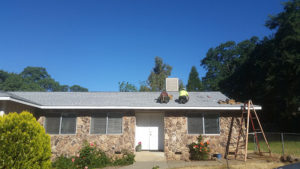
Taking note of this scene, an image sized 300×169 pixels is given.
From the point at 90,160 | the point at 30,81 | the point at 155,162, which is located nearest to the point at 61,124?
the point at 90,160

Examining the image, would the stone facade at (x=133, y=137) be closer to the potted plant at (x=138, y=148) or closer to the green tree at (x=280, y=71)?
the potted plant at (x=138, y=148)

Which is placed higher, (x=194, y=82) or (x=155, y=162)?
(x=194, y=82)

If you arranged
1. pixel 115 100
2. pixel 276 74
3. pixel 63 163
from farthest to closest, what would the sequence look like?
pixel 276 74 < pixel 115 100 < pixel 63 163

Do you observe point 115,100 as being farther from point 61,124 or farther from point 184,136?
point 184,136

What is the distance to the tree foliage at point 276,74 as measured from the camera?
52.0 ft

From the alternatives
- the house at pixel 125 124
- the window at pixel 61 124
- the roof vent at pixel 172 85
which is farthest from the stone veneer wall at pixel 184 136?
the window at pixel 61 124

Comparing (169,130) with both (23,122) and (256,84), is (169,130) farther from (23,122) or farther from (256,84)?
(256,84)

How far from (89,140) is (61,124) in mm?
1656

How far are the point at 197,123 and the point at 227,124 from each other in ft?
4.92

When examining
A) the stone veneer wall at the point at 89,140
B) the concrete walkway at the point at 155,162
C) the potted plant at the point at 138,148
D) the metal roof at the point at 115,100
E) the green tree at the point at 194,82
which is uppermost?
the green tree at the point at 194,82

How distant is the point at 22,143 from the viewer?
17.0 ft

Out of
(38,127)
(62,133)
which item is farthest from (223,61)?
(38,127)

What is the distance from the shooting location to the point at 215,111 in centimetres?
948

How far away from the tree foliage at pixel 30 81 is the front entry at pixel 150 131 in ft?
129
